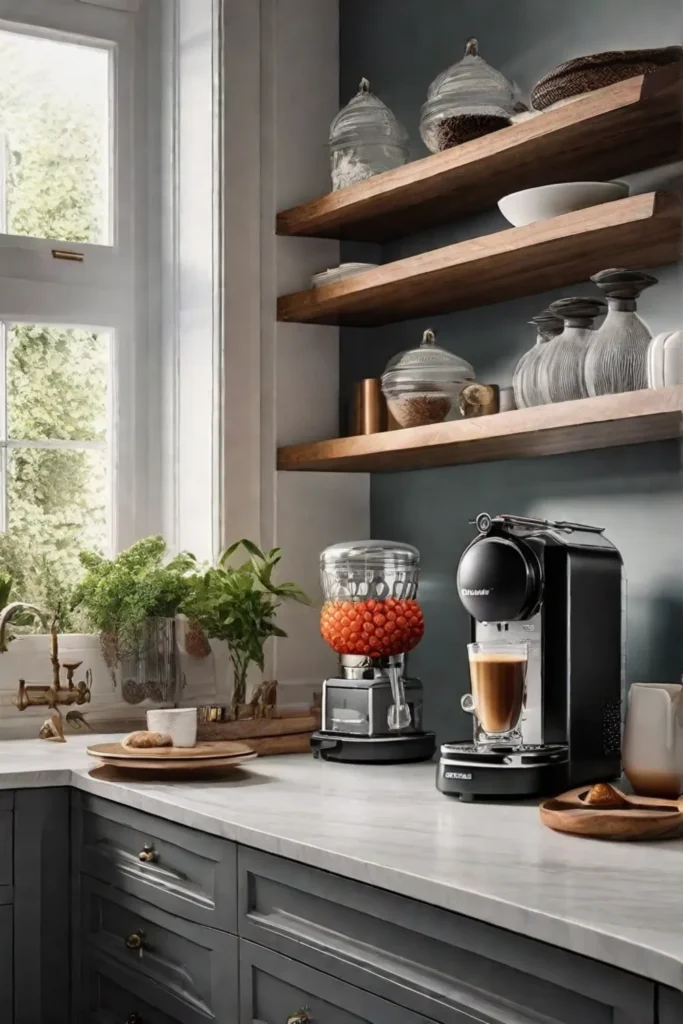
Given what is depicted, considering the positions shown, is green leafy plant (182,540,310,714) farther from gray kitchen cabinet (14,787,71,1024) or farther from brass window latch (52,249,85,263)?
brass window latch (52,249,85,263)

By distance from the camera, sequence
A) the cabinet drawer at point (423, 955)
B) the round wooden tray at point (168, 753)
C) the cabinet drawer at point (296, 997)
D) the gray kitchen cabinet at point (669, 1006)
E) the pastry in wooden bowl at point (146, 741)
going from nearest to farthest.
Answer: the gray kitchen cabinet at point (669, 1006) < the cabinet drawer at point (423, 955) < the cabinet drawer at point (296, 997) < the round wooden tray at point (168, 753) < the pastry in wooden bowl at point (146, 741)

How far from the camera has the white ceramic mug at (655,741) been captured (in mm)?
1906

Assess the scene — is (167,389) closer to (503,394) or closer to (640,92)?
(503,394)

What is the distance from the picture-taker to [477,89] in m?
2.46

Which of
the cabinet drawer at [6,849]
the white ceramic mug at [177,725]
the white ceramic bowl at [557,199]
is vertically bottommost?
the cabinet drawer at [6,849]

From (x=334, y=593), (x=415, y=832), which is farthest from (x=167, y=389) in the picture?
(x=415, y=832)

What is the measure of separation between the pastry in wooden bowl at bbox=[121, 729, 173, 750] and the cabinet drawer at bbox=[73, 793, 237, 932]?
0.12 metres

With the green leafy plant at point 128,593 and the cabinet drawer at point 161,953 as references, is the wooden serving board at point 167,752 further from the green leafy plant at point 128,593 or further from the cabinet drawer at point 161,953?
the green leafy plant at point 128,593

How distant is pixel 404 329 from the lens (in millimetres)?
2949

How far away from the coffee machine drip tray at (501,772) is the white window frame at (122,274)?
142 centimetres

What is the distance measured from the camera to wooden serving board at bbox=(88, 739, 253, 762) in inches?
89.4

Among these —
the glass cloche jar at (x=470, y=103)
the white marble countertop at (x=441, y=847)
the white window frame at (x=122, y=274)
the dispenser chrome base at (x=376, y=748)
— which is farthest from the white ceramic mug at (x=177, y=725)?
the glass cloche jar at (x=470, y=103)

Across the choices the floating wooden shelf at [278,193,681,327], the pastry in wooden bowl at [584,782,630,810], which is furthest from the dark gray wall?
the pastry in wooden bowl at [584,782,630,810]

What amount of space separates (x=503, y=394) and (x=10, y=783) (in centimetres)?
114
